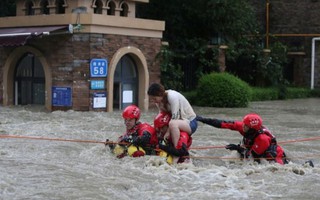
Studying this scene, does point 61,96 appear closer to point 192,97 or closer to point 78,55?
point 78,55

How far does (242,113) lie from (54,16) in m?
6.79

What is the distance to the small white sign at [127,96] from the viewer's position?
73.4ft

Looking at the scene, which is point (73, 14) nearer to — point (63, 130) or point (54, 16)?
point (54, 16)

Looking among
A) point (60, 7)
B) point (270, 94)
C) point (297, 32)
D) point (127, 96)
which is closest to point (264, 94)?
point (270, 94)

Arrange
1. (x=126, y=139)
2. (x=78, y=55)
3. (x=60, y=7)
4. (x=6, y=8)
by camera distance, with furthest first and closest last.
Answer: (x=6, y=8), (x=60, y=7), (x=78, y=55), (x=126, y=139)

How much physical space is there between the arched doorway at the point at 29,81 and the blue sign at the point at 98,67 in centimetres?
262

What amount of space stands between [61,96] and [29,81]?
2.54m

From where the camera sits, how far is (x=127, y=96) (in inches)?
885

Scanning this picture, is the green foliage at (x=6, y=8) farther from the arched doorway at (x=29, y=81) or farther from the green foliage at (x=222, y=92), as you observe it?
the green foliage at (x=222, y=92)

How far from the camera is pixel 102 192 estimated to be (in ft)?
28.8

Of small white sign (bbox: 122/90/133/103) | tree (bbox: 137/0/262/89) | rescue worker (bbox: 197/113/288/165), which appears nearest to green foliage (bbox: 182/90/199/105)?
tree (bbox: 137/0/262/89)

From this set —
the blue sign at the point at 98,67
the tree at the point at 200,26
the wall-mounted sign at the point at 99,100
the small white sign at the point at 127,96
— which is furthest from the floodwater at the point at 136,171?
the tree at the point at 200,26

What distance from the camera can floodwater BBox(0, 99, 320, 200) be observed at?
883 centimetres

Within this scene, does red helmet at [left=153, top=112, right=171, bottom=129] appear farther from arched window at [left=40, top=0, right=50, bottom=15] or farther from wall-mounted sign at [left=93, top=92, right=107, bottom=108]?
arched window at [left=40, top=0, right=50, bottom=15]
